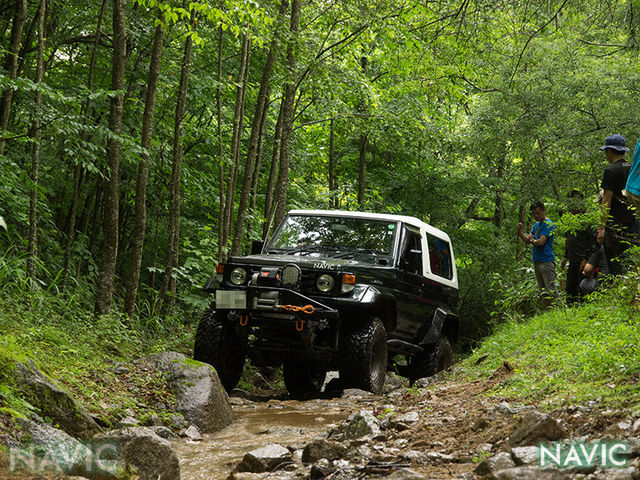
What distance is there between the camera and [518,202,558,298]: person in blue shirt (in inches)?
397

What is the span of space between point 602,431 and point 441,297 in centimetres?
618

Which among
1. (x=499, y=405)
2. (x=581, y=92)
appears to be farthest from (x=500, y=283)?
(x=499, y=405)

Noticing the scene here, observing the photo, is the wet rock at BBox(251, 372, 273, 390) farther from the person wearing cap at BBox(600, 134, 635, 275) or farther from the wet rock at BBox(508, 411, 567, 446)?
the wet rock at BBox(508, 411, 567, 446)

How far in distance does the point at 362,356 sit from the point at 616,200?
3.60 meters

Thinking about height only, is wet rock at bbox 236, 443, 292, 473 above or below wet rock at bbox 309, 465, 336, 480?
below

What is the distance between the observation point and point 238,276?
7137 mm

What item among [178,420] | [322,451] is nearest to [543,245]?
[178,420]

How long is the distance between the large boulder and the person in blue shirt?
551 cm

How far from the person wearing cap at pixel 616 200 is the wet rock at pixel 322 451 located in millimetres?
4830

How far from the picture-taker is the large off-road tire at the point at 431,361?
903cm

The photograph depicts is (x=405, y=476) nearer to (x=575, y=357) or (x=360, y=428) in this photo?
(x=360, y=428)

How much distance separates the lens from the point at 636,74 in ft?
37.0

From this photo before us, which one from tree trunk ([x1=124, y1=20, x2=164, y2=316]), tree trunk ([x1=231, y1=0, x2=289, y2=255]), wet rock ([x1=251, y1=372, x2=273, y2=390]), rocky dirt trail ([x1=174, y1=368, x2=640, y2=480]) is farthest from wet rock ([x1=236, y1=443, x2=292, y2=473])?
tree trunk ([x1=231, y1=0, x2=289, y2=255])

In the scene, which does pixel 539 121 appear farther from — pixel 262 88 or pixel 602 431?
pixel 602 431
